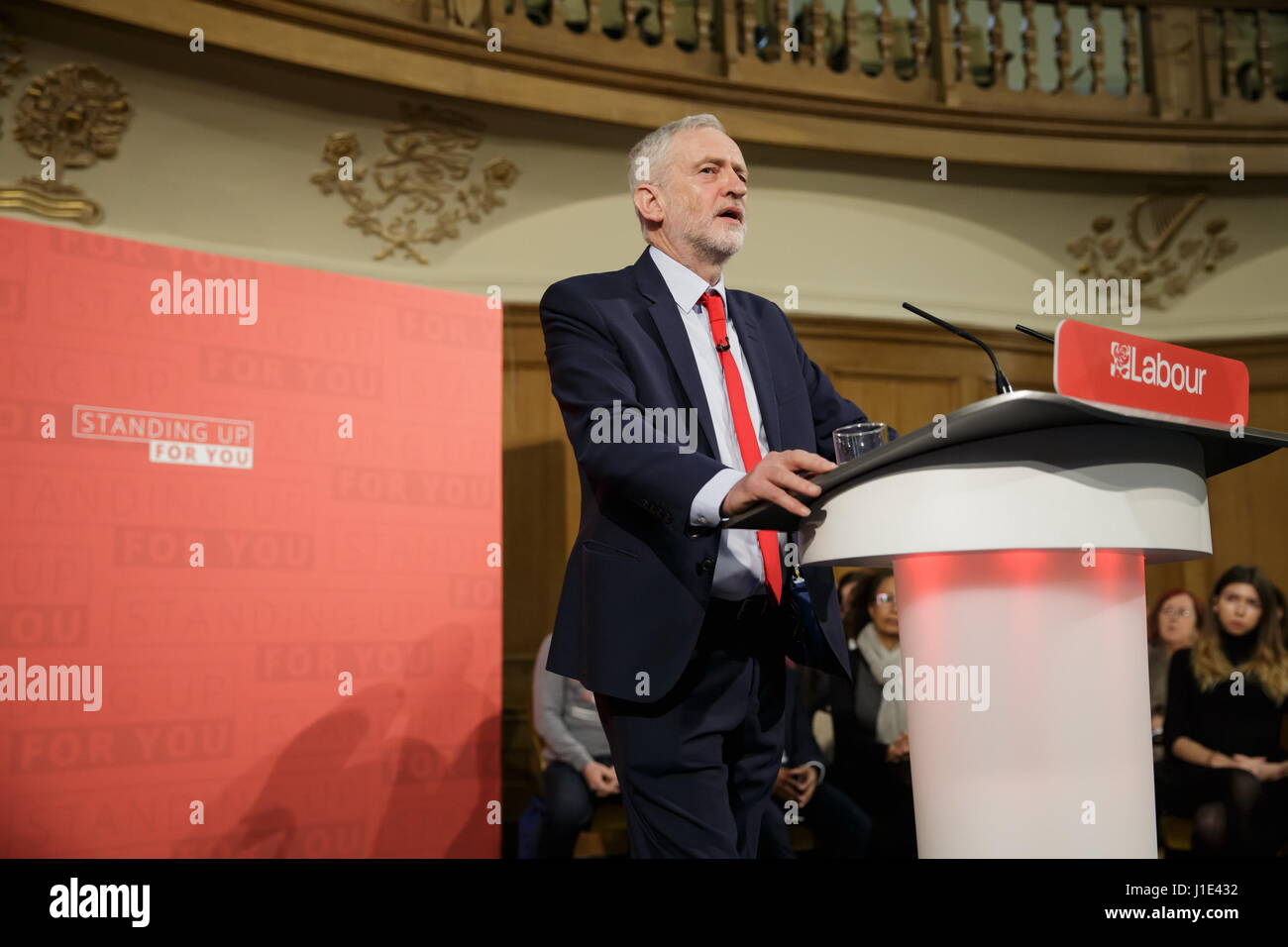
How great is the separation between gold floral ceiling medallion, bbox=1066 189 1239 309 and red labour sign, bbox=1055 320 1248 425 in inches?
182

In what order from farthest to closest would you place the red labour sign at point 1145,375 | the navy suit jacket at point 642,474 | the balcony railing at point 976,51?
the balcony railing at point 976,51, the navy suit jacket at point 642,474, the red labour sign at point 1145,375

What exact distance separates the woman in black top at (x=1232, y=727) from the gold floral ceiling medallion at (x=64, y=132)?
411 cm

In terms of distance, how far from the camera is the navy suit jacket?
1.56 meters

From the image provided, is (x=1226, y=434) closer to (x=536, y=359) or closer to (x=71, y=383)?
(x=71, y=383)

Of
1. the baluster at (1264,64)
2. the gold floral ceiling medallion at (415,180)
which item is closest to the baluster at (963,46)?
the baluster at (1264,64)

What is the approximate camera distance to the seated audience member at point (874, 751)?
12.4ft

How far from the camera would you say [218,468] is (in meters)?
3.03

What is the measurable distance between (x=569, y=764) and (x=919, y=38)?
3.70m

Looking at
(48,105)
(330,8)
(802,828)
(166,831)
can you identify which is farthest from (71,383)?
(802,828)

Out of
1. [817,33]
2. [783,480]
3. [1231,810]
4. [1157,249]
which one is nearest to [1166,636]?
[1231,810]

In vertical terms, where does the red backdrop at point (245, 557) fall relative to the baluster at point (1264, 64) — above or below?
below

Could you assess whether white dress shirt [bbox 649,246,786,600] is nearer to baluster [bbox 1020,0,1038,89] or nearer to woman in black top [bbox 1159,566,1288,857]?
woman in black top [bbox 1159,566,1288,857]

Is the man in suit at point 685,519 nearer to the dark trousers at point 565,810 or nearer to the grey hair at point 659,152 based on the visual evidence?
the grey hair at point 659,152

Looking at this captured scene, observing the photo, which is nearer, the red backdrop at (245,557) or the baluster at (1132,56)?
the red backdrop at (245,557)
